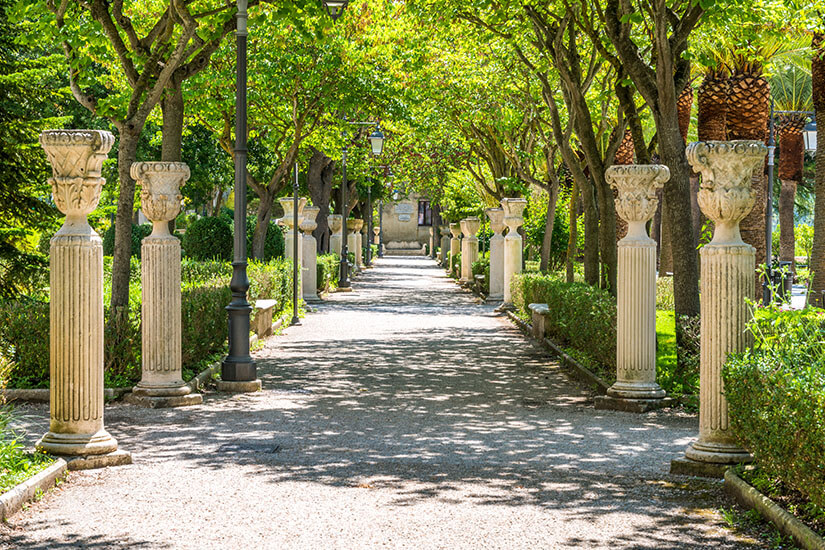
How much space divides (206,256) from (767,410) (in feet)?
Result: 92.2

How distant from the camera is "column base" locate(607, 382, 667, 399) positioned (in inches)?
473

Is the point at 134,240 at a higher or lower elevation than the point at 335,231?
lower

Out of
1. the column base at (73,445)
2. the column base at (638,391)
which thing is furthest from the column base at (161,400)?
the column base at (638,391)

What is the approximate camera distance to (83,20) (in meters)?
18.7

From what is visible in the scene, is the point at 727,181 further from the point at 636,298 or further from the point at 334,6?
the point at 334,6

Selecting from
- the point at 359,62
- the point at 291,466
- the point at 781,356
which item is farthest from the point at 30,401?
the point at 359,62

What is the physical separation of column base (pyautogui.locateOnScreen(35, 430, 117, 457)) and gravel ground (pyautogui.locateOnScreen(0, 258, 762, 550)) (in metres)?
0.28

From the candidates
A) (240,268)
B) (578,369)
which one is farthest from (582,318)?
(240,268)

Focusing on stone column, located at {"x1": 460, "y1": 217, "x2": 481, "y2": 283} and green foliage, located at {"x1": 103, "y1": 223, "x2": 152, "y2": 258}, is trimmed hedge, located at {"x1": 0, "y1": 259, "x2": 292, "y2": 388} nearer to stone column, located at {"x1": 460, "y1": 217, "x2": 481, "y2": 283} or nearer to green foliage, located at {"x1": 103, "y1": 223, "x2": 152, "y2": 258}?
green foliage, located at {"x1": 103, "y1": 223, "x2": 152, "y2": 258}

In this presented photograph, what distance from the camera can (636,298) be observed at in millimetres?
11930

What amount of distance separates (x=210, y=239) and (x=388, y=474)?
84.6 ft

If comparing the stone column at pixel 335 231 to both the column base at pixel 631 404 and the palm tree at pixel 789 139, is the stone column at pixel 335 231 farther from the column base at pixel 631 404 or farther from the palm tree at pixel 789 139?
the column base at pixel 631 404

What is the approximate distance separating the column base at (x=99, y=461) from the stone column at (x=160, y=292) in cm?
336

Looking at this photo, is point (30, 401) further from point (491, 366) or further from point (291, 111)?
point (291, 111)
